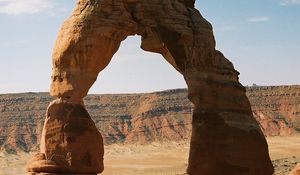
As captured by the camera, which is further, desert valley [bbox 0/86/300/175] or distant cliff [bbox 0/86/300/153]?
distant cliff [bbox 0/86/300/153]

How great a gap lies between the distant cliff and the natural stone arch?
52.2m

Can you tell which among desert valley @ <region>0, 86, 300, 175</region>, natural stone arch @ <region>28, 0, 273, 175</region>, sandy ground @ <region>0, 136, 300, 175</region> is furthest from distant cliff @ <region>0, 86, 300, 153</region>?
natural stone arch @ <region>28, 0, 273, 175</region>

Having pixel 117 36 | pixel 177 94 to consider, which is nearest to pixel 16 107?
pixel 177 94

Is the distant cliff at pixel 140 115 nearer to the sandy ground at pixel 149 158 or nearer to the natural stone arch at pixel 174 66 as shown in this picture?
the sandy ground at pixel 149 158

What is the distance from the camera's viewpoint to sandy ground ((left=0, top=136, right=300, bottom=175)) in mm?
45544

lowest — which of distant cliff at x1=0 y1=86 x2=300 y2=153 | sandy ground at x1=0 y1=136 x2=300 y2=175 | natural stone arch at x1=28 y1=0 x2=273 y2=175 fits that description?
sandy ground at x1=0 y1=136 x2=300 y2=175

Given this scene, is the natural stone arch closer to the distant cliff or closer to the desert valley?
the desert valley

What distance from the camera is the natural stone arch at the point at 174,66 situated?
15.2m

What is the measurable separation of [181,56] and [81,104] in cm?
326

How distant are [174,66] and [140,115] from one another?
196 ft

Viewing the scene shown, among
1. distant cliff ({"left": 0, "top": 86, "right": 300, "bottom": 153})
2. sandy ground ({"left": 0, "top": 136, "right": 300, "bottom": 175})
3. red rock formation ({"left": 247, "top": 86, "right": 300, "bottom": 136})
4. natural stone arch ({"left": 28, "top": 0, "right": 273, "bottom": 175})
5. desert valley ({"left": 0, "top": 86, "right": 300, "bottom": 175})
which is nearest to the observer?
natural stone arch ({"left": 28, "top": 0, "right": 273, "bottom": 175})

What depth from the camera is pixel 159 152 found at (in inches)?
2405

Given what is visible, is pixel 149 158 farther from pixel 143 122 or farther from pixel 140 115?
pixel 140 115

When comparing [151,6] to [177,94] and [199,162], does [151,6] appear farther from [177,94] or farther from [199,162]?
[177,94]
